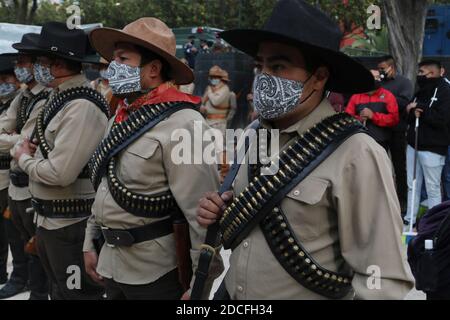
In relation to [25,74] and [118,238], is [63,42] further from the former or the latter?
[118,238]

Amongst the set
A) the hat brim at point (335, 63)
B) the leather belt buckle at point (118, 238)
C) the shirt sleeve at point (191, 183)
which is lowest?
the leather belt buckle at point (118, 238)

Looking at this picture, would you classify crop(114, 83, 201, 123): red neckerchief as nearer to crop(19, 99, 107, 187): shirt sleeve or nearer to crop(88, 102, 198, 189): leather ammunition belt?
crop(88, 102, 198, 189): leather ammunition belt

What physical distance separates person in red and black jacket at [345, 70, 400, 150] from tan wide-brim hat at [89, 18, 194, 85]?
15.5 feet

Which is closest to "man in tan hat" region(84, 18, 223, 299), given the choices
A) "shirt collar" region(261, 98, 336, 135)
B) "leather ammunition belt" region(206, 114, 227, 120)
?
"shirt collar" region(261, 98, 336, 135)

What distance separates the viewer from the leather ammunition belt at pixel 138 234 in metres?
3.23

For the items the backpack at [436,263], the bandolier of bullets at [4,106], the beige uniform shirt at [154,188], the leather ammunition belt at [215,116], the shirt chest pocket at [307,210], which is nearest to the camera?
the shirt chest pocket at [307,210]

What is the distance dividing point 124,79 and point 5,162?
2.75 metres

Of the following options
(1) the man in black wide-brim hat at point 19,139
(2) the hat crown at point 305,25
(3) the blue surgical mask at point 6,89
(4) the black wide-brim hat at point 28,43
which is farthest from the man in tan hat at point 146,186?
(3) the blue surgical mask at point 6,89

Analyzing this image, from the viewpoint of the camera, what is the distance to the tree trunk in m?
9.52

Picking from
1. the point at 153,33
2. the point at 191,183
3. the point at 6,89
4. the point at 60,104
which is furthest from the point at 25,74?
the point at 191,183

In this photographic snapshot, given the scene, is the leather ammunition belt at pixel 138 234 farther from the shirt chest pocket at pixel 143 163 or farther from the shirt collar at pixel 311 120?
the shirt collar at pixel 311 120

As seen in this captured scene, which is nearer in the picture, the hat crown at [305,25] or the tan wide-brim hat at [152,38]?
the hat crown at [305,25]

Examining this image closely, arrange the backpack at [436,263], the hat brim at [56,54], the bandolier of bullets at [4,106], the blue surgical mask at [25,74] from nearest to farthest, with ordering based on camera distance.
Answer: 1. the backpack at [436,263]
2. the hat brim at [56,54]
3. the blue surgical mask at [25,74]
4. the bandolier of bullets at [4,106]

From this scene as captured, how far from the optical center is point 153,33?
341 centimetres
